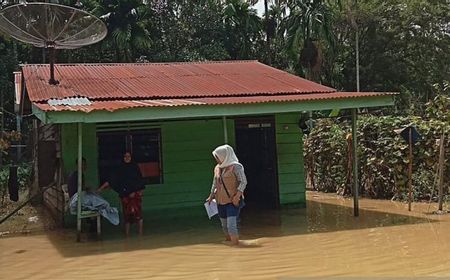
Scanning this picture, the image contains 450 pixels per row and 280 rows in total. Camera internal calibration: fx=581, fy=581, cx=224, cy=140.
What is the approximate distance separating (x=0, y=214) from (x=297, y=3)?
21523mm

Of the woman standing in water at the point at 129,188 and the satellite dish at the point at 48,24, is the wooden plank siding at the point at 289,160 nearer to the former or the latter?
the woman standing in water at the point at 129,188

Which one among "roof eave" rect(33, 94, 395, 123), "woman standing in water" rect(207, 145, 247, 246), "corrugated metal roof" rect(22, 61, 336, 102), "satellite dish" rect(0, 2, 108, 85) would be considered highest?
"satellite dish" rect(0, 2, 108, 85)

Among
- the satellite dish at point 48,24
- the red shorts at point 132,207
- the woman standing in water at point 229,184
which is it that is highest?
the satellite dish at point 48,24

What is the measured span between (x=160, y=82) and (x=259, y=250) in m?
5.79

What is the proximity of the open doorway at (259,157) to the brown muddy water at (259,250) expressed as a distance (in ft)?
4.87

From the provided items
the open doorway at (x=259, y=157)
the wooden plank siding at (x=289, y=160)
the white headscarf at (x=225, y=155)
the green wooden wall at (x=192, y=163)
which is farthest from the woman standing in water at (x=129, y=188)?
the wooden plank siding at (x=289, y=160)

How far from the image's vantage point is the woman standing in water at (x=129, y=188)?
34.5 ft

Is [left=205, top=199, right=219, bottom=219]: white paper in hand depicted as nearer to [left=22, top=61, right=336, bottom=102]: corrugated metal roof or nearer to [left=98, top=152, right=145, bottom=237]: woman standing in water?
[left=98, top=152, right=145, bottom=237]: woman standing in water

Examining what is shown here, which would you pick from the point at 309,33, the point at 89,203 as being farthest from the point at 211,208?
the point at 309,33

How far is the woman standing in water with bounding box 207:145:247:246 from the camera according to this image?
8.83m

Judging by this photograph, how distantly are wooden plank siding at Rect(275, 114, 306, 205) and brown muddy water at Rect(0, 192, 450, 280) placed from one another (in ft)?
3.67

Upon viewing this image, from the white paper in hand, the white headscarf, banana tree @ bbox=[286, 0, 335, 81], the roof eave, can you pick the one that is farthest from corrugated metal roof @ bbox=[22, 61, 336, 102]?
banana tree @ bbox=[286, 0, 335, 81]

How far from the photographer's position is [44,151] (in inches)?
499

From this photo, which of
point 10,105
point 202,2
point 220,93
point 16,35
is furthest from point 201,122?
point 202,2
